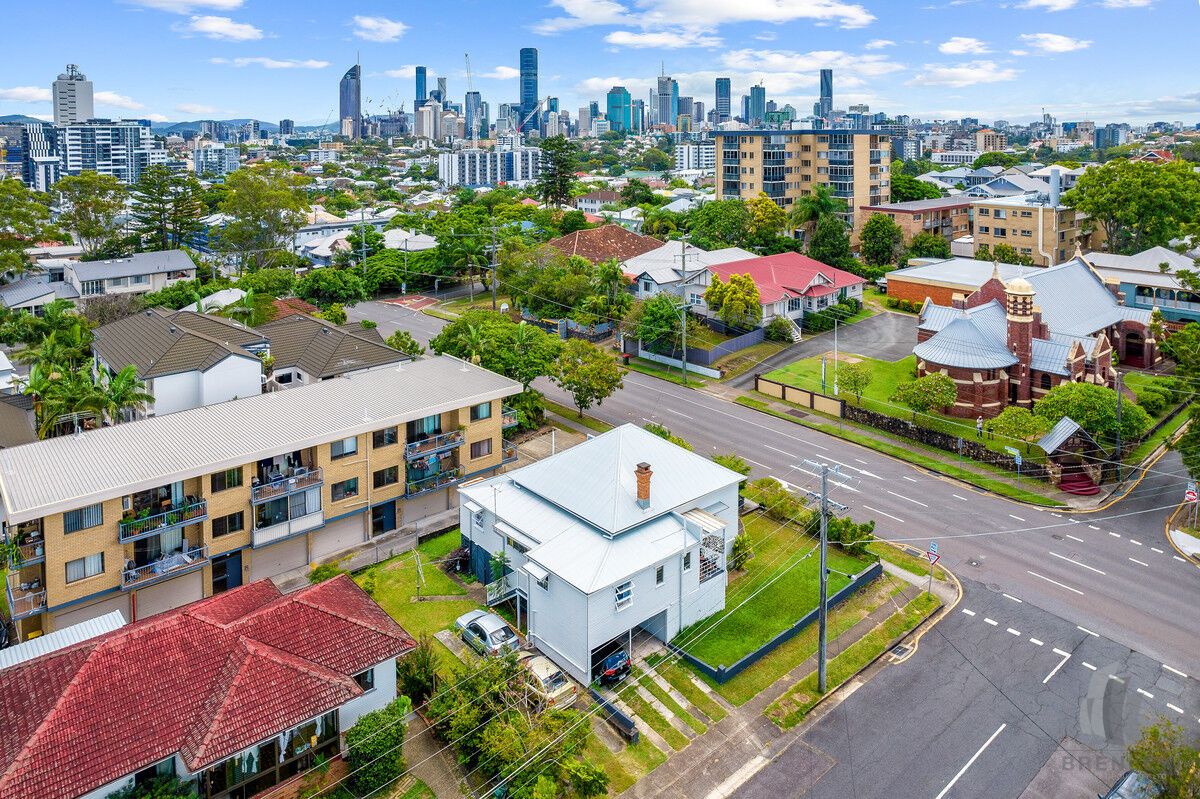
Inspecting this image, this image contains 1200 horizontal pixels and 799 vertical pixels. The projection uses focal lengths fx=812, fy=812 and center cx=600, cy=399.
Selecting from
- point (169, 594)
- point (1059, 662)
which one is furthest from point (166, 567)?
point (1059, 662)

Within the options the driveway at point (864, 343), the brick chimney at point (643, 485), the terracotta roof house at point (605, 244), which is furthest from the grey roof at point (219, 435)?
the terracotta roof house at point (605, 244)

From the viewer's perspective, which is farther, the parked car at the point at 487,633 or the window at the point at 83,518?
the window at the point at 83,518

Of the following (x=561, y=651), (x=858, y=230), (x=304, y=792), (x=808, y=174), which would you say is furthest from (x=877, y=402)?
(x=808, y=174)

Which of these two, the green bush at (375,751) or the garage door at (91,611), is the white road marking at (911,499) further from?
the garage door at (91,611)

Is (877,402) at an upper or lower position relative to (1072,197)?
lower

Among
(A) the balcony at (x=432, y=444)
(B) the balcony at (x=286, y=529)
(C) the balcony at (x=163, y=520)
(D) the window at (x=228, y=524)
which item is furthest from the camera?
(A) the balcony at (x=432, y=444)

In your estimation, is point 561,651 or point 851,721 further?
point 561,651

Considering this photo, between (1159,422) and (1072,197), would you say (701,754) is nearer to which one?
(1159,422)
